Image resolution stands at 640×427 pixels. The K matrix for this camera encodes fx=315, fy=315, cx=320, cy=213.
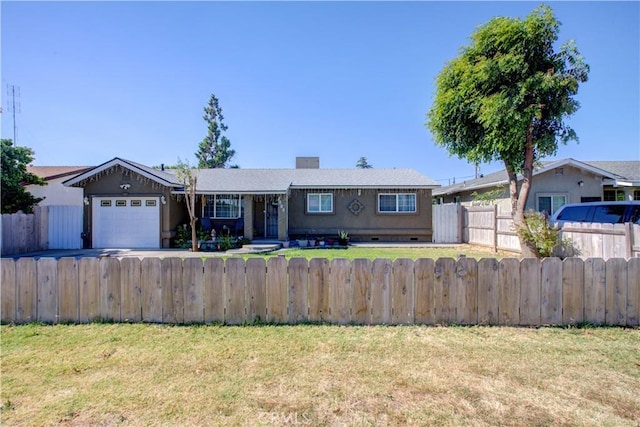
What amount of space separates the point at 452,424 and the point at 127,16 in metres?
12.0

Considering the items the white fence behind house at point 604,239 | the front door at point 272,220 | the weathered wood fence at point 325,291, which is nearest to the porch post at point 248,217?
the front door at point 272,220

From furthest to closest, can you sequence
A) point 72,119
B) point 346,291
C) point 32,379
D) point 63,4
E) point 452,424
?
point 72,119, point 63,4, point 346,291, point 32,379, point 452,424

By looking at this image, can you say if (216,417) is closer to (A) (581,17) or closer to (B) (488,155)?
(B) (488,155)

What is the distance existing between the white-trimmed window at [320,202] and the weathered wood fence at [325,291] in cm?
1341

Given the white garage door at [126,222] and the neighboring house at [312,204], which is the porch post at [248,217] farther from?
the white garage door at [126,222]

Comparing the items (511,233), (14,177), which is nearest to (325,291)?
(511,233)

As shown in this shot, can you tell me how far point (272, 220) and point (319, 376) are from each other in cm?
1564

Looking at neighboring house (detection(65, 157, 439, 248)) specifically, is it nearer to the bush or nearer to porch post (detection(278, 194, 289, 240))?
porch post (detection(278, 194, 289, 240))

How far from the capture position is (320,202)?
18.3 metres

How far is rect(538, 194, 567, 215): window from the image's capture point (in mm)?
16453

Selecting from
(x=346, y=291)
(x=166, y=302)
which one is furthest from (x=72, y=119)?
(x=346, y=291)

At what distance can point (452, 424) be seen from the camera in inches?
97.5

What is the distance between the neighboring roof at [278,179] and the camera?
15.2m

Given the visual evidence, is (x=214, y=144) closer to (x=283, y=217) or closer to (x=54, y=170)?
(x=54, y=170)
